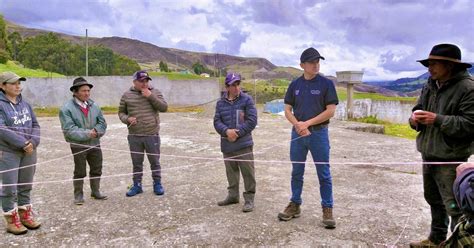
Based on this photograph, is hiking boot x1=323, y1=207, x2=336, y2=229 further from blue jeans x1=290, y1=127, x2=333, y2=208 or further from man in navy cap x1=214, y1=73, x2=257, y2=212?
man in navy cap x1=214, y1=73, x2=257, y2=212

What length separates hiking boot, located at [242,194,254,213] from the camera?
4445mm

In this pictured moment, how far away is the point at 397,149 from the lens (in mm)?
9172

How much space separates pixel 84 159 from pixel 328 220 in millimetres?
3073

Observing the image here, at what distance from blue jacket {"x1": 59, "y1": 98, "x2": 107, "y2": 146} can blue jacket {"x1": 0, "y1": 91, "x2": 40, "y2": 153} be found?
48 centimetres

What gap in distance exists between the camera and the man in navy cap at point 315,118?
388 centimetres

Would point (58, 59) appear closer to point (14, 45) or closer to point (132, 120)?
point (14, 45)

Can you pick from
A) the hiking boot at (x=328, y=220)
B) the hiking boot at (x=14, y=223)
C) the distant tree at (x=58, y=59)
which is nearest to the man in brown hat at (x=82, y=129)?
the hiking boot at (x=14, y=223)

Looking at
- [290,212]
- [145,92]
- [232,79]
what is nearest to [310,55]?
[232,79]

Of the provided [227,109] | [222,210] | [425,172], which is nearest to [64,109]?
[227,109]

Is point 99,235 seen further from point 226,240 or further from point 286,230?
point 286,230

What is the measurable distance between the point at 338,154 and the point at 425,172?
17.5ft

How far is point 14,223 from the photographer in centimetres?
389

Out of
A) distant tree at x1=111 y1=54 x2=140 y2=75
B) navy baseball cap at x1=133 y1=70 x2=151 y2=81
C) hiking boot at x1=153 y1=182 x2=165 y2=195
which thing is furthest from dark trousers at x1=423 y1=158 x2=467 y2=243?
distant tree at x1=111 y1=54 x2=140 y2=75

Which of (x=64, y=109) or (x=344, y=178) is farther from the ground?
(x=64, y=109)
